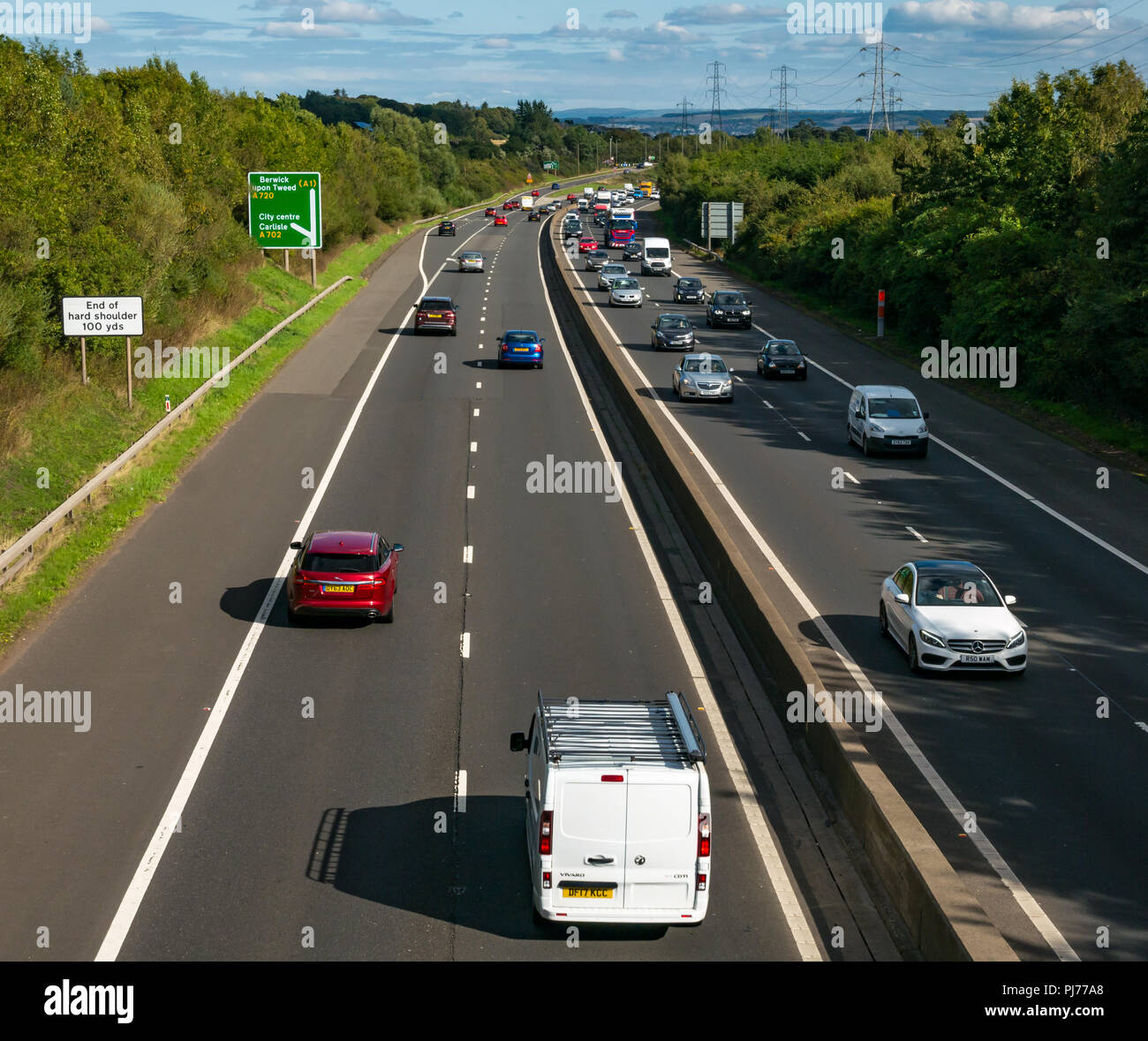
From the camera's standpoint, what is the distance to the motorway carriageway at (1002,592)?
1282cm

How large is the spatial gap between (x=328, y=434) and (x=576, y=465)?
7025 mm

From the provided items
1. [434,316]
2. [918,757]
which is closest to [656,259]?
[434,316]

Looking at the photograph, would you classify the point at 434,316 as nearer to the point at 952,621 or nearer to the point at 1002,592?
the point at 1002,592

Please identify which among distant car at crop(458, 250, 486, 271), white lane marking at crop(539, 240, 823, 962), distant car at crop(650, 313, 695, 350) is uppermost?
distant car at crop(458, 250, 486, 271)

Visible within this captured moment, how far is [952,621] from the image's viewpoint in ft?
60.8

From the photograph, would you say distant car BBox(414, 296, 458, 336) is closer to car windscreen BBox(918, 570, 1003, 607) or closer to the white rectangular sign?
the white rectangular sign

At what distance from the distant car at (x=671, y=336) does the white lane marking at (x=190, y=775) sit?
82.8 feet

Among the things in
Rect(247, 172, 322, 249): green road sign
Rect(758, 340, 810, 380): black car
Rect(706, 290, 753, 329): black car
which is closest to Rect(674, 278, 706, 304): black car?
Rect(706, 290, 753, 329): black car

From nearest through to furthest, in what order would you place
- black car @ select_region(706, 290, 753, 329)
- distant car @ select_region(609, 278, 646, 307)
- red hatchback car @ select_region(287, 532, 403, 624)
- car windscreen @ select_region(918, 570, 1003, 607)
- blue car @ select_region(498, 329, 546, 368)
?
car windscreen @ select_region(918, 570, 1003, 607) → red hatchback car @ select_region(287, 532, 403, 624) → blue car @ select_region(498, 329, 546, 368) → black car @ select_region(706, 290, 753, 329) → distant car @ select_region(609, 278, 646, 307)

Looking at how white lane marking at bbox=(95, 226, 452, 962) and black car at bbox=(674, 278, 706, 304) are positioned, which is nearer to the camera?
white lane marking at bbox=(95, 226, 452, 962)

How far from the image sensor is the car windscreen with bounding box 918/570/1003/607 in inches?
750

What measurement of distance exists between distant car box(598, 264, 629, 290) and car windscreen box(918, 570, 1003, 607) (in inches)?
2103

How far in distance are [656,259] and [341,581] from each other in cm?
6768

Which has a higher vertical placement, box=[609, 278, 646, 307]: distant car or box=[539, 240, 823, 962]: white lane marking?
box=[609, 278, 646, 307]: distant car
